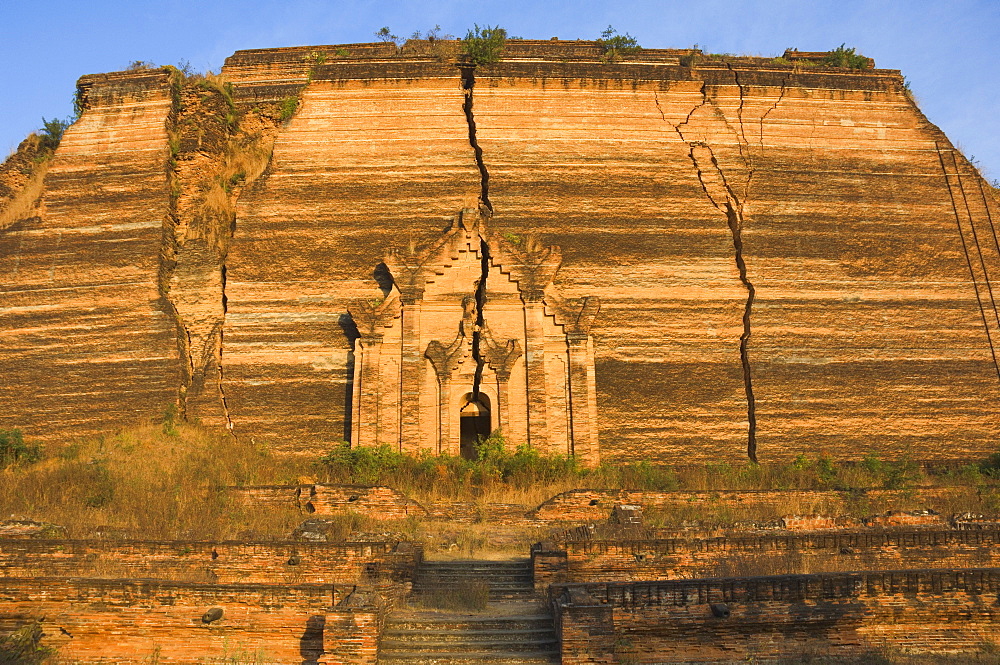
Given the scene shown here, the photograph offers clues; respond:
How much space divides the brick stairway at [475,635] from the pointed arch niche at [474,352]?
6.84 metres

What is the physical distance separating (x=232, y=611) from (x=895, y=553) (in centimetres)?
778

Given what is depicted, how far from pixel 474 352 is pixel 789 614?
10.2 metres

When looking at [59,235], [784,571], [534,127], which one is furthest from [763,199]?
[59,235]

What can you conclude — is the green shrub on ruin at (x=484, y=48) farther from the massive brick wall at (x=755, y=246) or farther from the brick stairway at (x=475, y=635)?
the brick stairway at (x=475, y=635)

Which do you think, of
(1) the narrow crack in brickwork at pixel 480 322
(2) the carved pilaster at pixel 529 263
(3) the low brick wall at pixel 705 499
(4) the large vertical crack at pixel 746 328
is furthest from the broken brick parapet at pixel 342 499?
(4) the large vertical crack at pixel 746 328

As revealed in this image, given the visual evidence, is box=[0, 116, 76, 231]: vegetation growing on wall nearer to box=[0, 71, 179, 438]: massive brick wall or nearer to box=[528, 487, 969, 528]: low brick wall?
box=[0, 71, 179, 438]: massive brick wall

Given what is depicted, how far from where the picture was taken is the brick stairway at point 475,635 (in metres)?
8.13

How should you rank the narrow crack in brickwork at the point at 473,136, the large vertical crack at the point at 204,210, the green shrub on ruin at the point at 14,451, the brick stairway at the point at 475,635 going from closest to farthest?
the brick stairway at the point at 475,635
the green shrub on ruin at the point at 14,451
the large vertical crack at the point at 204,210
the narrow crack in brickwork at the point at 473,136

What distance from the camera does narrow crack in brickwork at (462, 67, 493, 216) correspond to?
65.9 feet

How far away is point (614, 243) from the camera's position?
766 inches

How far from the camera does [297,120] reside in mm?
21703

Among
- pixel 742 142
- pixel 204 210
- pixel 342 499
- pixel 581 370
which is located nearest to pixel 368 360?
pixel 342 499

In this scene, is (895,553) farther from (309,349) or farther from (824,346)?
(309,349)

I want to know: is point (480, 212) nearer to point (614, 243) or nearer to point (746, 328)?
point (614, 243)
